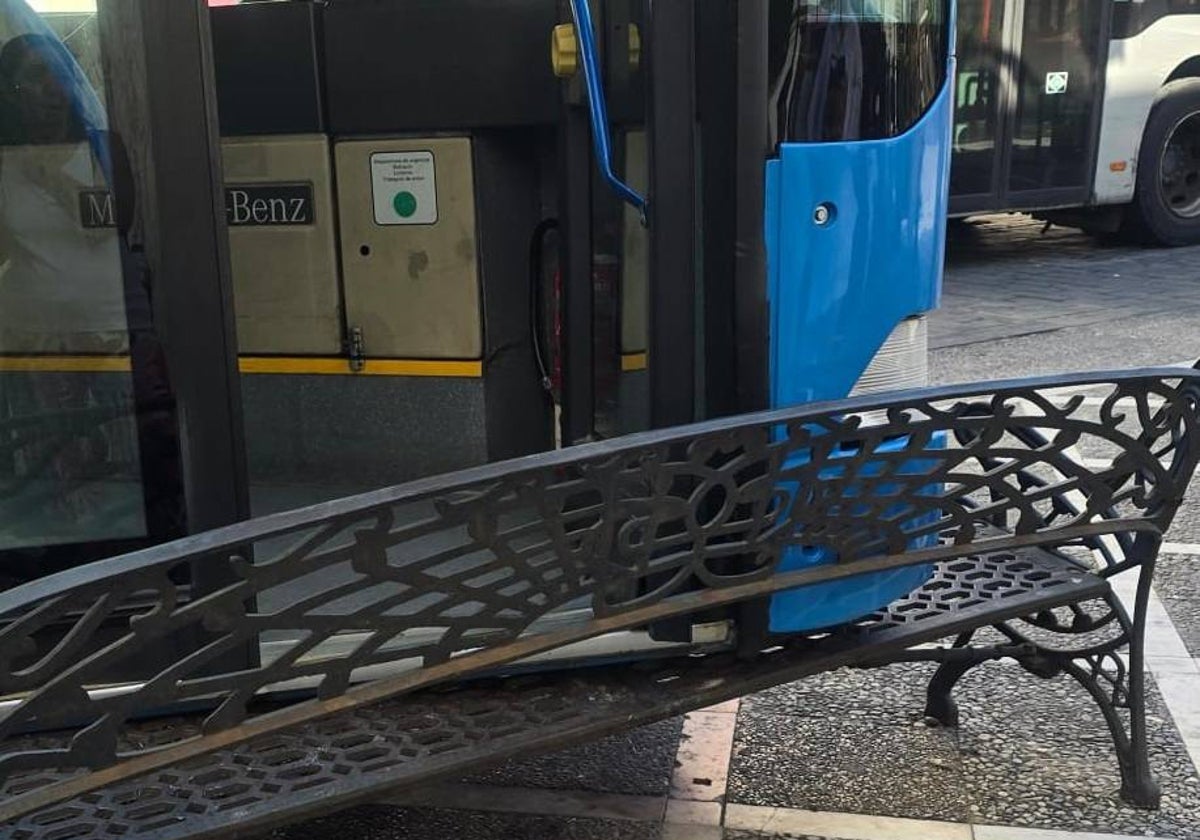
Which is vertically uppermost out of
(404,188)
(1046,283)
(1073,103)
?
(1073,103)

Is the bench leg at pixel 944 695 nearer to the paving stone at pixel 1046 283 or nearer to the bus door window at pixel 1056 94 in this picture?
the paving stone at pixel 1046 283

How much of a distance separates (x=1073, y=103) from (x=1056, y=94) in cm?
19

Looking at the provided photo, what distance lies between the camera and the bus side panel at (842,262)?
2463mm

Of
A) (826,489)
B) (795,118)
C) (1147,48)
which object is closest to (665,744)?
(826,489)

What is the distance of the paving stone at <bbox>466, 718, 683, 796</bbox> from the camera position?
310 cm

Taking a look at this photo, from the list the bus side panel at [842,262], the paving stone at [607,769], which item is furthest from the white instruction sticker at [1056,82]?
the paving stone at [607,769]

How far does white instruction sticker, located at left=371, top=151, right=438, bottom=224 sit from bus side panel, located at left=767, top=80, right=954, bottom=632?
5.42 feet

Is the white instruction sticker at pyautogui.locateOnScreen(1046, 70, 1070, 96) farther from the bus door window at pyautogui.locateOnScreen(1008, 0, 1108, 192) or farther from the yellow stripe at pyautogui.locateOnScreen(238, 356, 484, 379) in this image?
the yellow stripe at pyautogui.locateOnScreen(238, 356, 484, 379)

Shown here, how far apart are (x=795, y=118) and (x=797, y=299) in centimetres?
35

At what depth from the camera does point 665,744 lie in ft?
10.8

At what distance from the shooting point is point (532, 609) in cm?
223

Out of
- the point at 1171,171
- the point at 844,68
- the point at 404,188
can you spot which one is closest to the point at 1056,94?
the point at 1171,171

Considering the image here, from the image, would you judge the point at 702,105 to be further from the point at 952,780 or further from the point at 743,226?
the point at 952,780

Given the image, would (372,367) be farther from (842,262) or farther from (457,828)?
(842,262)
